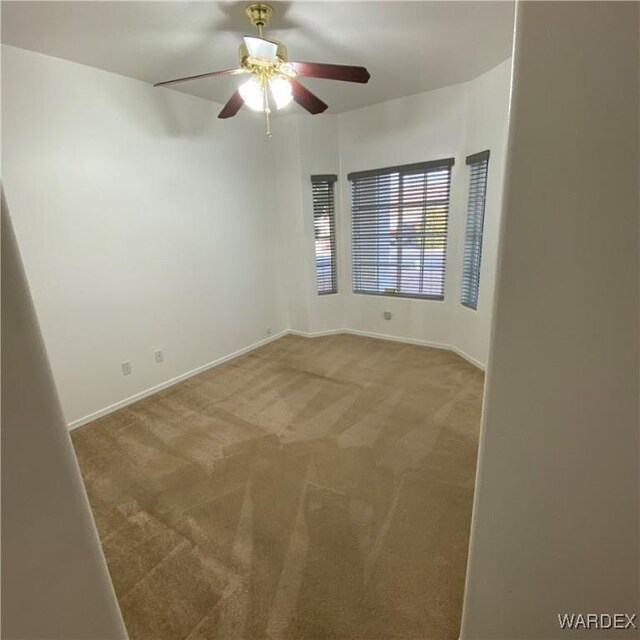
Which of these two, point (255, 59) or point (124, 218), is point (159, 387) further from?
point (255, 59)

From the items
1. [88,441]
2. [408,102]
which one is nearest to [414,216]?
[408,102]

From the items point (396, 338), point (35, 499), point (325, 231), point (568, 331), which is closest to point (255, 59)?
point (568, 331)

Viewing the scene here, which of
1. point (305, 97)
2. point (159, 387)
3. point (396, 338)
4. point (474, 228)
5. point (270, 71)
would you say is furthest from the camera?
point (396, 338)

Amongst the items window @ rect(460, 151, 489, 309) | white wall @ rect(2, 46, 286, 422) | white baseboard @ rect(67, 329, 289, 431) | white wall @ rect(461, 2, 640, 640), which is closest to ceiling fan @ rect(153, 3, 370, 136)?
white wall @ rect(2, 46, 286, 422)

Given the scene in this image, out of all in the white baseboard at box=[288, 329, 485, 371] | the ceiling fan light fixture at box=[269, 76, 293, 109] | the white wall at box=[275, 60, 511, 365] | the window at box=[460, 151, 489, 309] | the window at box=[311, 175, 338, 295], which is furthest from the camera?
the window at box=[311, 175, 338, 295]

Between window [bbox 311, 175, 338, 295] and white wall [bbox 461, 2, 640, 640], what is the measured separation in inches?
146

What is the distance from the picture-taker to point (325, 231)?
4.34 metres

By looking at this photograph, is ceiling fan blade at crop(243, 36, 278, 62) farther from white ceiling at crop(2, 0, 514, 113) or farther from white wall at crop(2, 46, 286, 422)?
white wall at crop(2, 46, 286, 422)

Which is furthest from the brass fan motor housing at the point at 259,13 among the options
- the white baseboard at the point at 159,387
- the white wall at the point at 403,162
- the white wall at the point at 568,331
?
the white baseboard at the point at 159,387

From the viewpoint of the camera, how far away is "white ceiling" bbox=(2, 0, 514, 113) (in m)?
1.89

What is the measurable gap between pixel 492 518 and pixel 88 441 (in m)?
2.76

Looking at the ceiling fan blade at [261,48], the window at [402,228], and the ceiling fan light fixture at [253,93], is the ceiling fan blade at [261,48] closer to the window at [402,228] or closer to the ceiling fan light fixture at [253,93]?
the ceiling fan light fixture at [253,93]

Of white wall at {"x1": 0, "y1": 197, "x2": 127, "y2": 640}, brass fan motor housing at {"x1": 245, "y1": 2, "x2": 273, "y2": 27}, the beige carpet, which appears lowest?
the beige carpet

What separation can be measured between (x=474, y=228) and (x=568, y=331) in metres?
3.05
